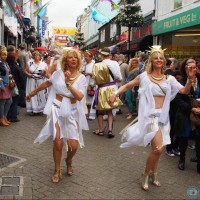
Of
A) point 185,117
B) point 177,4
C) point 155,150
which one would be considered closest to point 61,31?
point 177,4

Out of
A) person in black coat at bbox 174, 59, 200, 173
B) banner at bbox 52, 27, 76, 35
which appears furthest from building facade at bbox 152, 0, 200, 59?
banner at bbox 52, 27, 76, 35

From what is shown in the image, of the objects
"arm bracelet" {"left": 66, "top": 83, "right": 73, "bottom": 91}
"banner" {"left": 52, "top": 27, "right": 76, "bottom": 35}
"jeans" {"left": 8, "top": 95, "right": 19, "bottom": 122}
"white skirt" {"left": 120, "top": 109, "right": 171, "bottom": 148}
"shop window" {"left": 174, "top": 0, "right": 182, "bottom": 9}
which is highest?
"banner" {"left": 52, "top": 27, "right": 76, "bottom": 35}

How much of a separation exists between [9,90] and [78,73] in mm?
3981

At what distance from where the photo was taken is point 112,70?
769 centimetres

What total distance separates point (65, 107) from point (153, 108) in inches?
45.2

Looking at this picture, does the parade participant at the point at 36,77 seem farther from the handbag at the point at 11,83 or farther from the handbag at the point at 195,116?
the handbag at the point at 195,116

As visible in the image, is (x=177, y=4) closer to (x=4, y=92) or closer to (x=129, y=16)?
(x=129, y=16)

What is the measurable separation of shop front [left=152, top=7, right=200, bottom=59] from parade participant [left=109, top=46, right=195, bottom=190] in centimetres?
925

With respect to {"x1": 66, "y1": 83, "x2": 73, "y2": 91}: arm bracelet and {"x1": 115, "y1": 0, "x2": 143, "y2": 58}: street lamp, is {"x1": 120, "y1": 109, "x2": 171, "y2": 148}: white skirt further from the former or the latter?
{"x1": 115, "y1": 0, "x2": 143, "y2": 58}: street lamp

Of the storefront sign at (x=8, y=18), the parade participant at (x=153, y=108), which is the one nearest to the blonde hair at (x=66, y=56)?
the parade participant at (x=153, y=108)

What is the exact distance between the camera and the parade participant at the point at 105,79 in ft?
25.2

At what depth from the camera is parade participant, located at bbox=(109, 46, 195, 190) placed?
182 inches

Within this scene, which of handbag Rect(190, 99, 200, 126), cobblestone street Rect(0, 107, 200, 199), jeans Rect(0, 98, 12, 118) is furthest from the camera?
jeans Rect(0, 98, 12, 118)

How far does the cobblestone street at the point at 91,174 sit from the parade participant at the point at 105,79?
79cm
